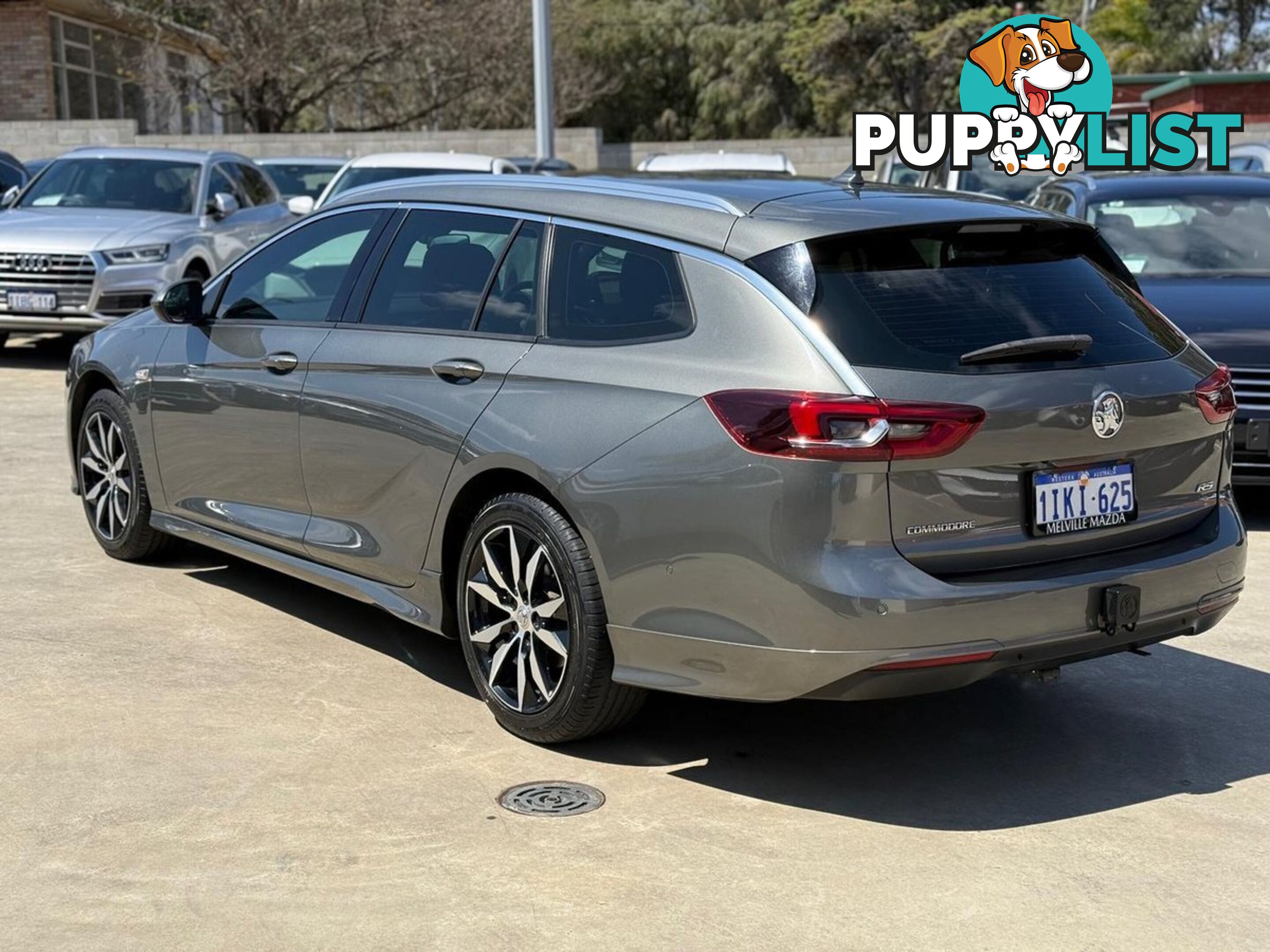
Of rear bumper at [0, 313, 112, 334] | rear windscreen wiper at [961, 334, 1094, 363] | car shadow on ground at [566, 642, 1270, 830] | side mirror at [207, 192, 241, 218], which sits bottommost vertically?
car shadow on ground at [566, 642, 1270, 830]

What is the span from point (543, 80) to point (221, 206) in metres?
11.2

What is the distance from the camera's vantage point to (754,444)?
14.6ft

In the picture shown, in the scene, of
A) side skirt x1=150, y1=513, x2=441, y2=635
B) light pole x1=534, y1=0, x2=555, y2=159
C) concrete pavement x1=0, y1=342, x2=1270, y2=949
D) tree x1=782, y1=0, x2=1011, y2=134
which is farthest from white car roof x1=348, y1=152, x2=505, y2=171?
tree x1=782, y1=0, x2=1011, y2=134

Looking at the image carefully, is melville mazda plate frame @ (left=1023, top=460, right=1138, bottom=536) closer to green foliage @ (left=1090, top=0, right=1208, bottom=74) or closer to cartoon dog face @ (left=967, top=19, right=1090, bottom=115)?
cartoon dog face @ (left=967, top=19, right=1090, bottom=115)

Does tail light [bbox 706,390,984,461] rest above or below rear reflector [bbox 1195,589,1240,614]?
above

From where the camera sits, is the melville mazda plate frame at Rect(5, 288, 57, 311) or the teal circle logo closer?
the melville mazda plate frame at Rect(5, 288, 57, 311)

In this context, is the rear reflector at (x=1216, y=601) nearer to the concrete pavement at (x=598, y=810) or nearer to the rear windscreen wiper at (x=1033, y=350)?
the concrete pavement at (x=598, y=810)

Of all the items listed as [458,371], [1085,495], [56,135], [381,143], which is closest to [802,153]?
[381,143]

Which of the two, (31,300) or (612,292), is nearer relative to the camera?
(612,292)

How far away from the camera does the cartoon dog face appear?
32.0 meters

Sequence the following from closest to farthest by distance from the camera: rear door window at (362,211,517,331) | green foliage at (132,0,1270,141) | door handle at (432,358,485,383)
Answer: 1. door handle at (432,358,485,383)
2. rear door window at (362,211,517,331)
3. green foliage at (132,0,1270,141)

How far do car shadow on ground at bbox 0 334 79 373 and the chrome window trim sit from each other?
10.2 meters

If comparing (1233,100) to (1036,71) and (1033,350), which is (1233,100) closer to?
(1036,71)

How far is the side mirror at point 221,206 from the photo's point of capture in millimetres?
14727
